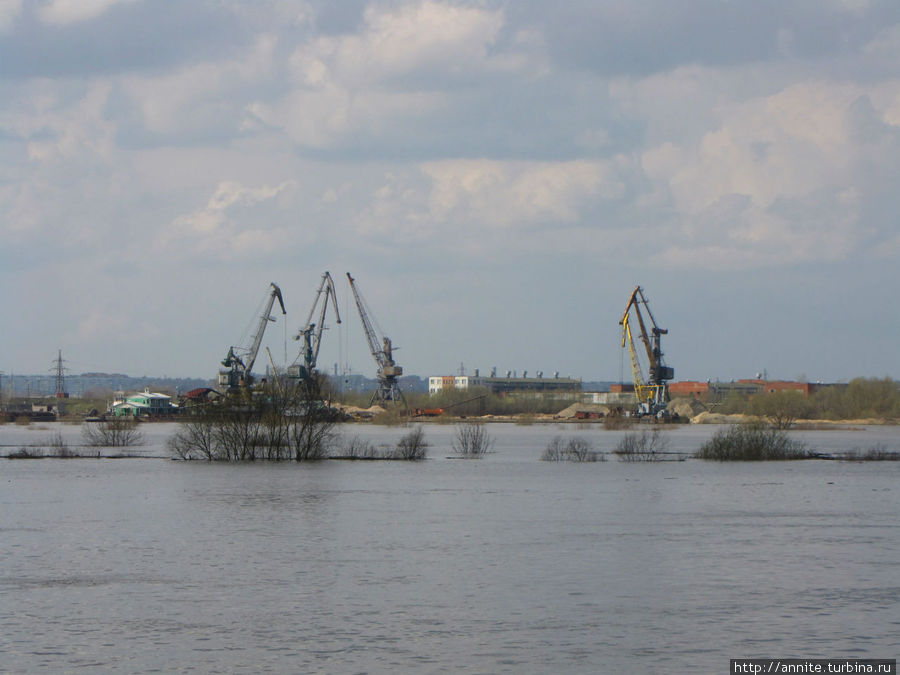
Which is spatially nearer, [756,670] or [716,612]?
[756,670]

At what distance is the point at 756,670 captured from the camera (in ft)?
51.4

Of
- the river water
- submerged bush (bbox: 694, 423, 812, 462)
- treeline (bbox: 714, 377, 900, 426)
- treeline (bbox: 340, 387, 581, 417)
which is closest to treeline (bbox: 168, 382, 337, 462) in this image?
the river water

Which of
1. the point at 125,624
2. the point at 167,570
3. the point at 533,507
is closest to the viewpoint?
the point at 125,624

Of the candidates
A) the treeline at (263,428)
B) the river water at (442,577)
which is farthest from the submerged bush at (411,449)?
the river water at (442,577)

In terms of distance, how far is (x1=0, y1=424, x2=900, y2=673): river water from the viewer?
55.9 ft

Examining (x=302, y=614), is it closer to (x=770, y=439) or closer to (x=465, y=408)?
(x=770, y=439)

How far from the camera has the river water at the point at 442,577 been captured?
17031 mm

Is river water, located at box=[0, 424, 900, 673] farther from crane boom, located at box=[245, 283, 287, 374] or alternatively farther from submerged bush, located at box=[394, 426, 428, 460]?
crane boom, located at box=[245, 283, 287, 374]

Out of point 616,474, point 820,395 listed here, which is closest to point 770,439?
point 616,474

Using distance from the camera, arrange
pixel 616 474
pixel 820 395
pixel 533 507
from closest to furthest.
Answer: pixel 533 507
pixel 616 474
pixel 820 395

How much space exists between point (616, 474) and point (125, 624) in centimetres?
3411

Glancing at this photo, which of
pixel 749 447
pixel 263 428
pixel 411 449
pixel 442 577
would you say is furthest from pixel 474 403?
pixel 442 577

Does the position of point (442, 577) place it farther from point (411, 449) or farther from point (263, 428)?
point (411, 449)

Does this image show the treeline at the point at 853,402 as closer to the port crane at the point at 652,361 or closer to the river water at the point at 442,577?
the port crane at the point at 652,361
